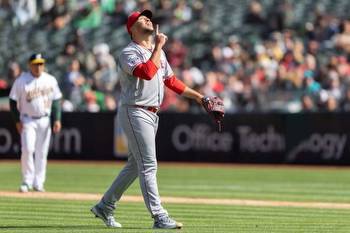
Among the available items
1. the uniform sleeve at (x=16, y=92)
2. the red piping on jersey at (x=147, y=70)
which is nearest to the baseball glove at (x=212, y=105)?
the red piping on jersey at (x=147, y=70)

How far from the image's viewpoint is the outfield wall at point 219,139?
22.2 metres

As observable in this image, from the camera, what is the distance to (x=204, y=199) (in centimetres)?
1397

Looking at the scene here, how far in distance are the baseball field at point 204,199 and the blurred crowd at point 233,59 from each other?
6.12ft

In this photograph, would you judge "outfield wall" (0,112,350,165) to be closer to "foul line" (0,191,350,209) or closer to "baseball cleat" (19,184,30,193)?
"foul line" (0,191,350,209)

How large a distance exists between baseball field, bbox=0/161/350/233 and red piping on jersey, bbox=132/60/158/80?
147cm

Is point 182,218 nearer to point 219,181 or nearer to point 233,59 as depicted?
point 219,181

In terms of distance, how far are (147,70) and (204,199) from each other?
5062 millimetres

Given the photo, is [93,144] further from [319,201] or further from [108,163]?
[319,201]

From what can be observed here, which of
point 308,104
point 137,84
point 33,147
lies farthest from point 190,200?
point 308,104

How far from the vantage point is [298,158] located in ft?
73.9

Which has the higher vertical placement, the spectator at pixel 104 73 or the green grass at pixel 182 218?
the spectator at pixel 104 73

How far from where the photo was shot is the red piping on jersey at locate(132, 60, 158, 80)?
363 inches

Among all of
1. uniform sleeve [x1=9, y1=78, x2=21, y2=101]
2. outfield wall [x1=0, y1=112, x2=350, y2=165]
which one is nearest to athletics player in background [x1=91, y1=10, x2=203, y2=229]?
uniform sleeve [x1=9, y1=78, x2=21, y2=101]

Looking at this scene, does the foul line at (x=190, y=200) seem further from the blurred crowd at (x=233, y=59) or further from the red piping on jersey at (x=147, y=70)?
the blurred crowd at (x=233, y=59)
